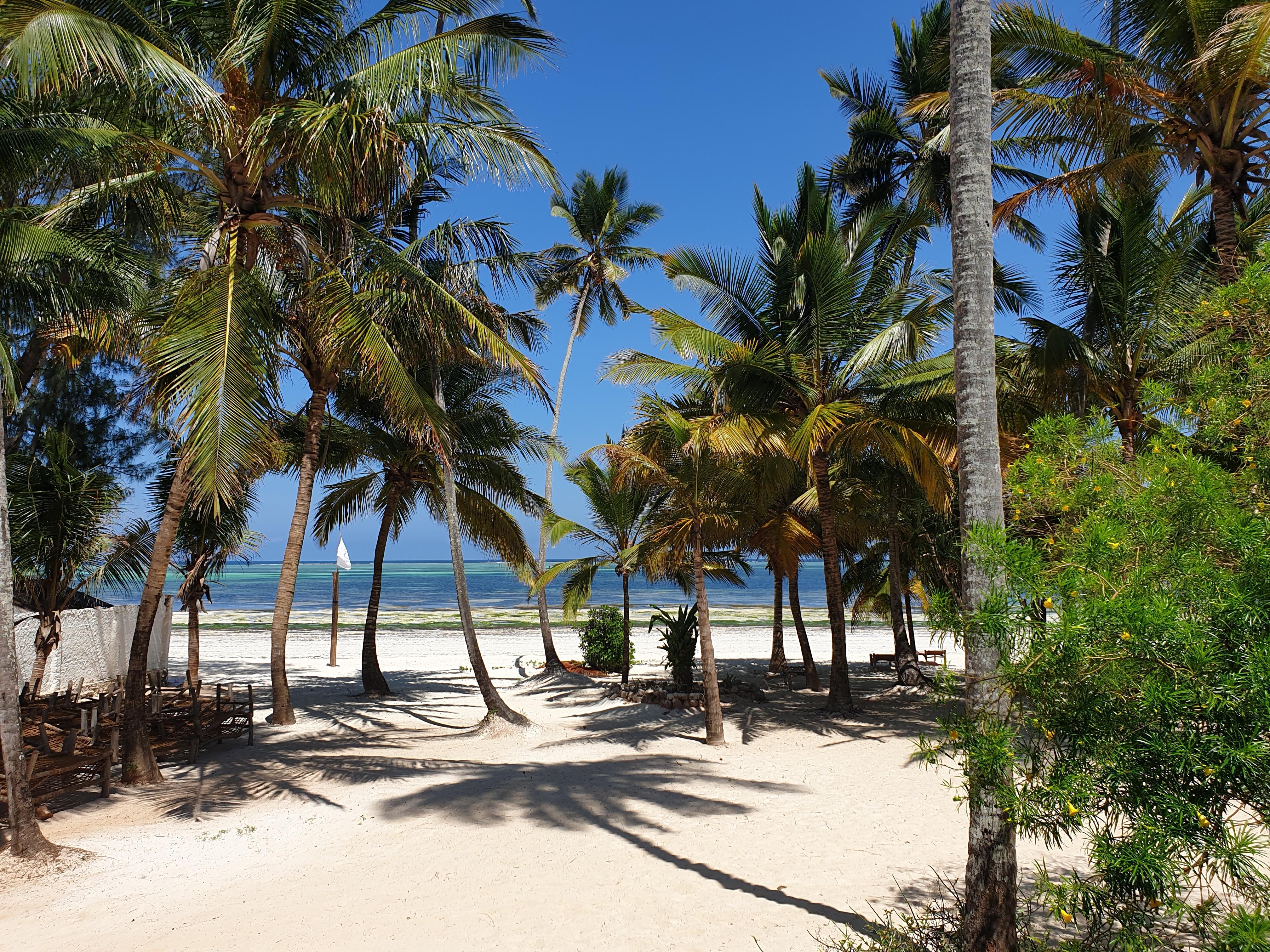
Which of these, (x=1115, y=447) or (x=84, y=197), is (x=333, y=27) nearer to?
(x=84, y=197)

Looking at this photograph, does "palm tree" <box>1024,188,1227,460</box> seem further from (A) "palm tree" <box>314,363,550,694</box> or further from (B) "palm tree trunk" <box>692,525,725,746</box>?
(A) "palm tree" <box>314,363,550,694</box>

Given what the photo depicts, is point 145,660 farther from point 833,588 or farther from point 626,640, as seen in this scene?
point 626,640

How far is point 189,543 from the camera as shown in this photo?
14.3 metres

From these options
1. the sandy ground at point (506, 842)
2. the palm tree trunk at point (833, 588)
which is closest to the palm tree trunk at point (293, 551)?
the sandy ground at point (506, 842)

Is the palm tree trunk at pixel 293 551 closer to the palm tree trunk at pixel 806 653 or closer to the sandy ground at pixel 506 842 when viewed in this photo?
the sandy ground at pixel 506 842

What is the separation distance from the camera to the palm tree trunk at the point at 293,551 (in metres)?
11.6

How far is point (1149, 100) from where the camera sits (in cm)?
786

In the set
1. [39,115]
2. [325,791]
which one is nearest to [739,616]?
[325,791]

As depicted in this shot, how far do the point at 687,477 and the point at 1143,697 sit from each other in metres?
8.76

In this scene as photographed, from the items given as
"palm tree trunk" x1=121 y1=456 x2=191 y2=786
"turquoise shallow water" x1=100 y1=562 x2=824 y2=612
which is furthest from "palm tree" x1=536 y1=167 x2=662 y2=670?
"turquoise shallow water" x1=100 y1=562 x2=824 y2=612

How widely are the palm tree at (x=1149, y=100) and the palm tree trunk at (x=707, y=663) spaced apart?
6270 mm

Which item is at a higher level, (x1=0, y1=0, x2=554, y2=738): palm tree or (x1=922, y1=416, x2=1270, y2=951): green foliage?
(x1=0, y1=0, x2=554, y2=738): palm tree

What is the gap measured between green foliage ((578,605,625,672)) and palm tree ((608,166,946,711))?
7314 mm

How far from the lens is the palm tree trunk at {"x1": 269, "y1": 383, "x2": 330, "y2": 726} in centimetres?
1159
